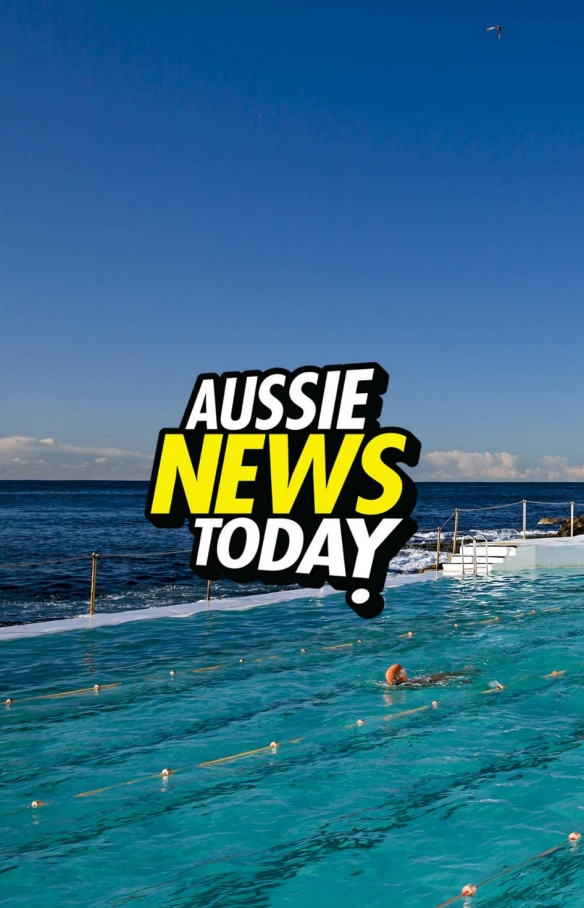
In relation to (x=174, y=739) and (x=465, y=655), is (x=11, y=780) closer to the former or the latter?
(x=174, y=739)

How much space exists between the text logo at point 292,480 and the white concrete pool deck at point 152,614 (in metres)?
2.97

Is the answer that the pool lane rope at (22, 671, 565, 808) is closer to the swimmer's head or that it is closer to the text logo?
the swimmer's head

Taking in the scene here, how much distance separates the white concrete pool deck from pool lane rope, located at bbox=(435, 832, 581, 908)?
10.6 metres

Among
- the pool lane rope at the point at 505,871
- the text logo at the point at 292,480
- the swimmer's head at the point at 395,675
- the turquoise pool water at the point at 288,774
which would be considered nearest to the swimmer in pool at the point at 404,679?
the swimmer's head at the point at 395,675

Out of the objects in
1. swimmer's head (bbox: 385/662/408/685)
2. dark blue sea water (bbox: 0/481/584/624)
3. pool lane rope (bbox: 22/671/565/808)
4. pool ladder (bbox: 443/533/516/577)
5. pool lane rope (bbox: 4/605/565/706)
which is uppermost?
pool ladder (bbox: 443/533/516/577)

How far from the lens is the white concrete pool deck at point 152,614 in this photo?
48.9 feet

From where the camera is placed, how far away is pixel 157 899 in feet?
18.7

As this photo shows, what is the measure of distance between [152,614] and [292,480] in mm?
5633

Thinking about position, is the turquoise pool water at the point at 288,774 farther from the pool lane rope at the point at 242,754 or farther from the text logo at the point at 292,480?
the text logo at the point at 292,480

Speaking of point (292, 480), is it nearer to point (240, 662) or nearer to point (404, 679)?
point (240, 662)

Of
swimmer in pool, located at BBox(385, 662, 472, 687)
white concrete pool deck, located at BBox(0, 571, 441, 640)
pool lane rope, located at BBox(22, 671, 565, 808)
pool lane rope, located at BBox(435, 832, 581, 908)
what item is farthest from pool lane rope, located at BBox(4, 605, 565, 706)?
pool lane rope, located at BBox(435, 832, 581, 908)

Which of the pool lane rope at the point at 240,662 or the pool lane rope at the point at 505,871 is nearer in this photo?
the pool lane rope at the point at 505,871

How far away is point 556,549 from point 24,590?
21.2 meters

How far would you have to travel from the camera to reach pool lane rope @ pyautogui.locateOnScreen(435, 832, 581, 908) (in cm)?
571
